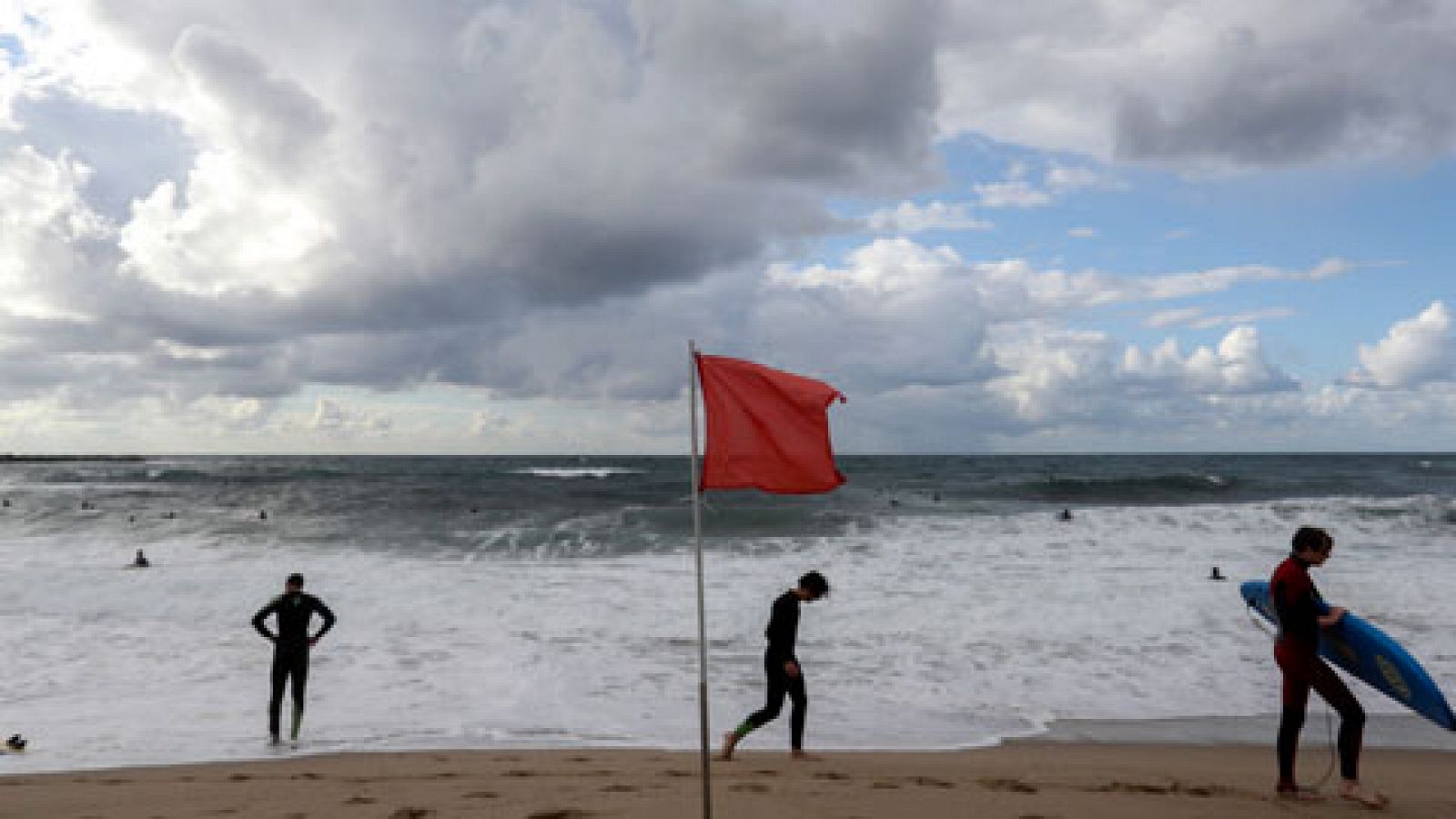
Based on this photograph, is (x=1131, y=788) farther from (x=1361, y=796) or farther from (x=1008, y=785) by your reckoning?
(x=1361, y=796)

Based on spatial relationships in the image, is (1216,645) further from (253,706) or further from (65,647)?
(65,647)

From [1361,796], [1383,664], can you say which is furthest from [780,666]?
[1383,664]

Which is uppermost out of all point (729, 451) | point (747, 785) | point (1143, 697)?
point (729, 451)

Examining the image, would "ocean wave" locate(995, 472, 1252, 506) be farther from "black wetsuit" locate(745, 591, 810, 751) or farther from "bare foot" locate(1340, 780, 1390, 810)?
"black wetsuit" locate(745, 591, 810, 751)

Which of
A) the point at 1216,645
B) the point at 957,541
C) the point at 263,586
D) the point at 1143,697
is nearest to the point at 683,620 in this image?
the point at 1143,697

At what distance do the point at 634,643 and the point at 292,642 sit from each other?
5.96 metres

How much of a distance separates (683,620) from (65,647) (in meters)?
9.74

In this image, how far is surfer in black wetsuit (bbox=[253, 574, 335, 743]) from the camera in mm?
8695

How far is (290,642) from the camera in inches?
347

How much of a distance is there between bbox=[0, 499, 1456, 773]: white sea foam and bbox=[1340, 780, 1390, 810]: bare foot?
11.7 feet

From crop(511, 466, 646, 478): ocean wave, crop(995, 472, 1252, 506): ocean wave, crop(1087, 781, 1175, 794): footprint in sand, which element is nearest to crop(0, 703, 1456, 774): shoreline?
crop(1087, 781, 1175, 794): footprint in sand

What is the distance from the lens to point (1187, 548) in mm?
25500

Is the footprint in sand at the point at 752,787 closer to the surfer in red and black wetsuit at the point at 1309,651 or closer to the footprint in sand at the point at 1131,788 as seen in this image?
the footprint in sand at the point at 1131,788

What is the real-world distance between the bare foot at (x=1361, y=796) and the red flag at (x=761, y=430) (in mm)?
4302
